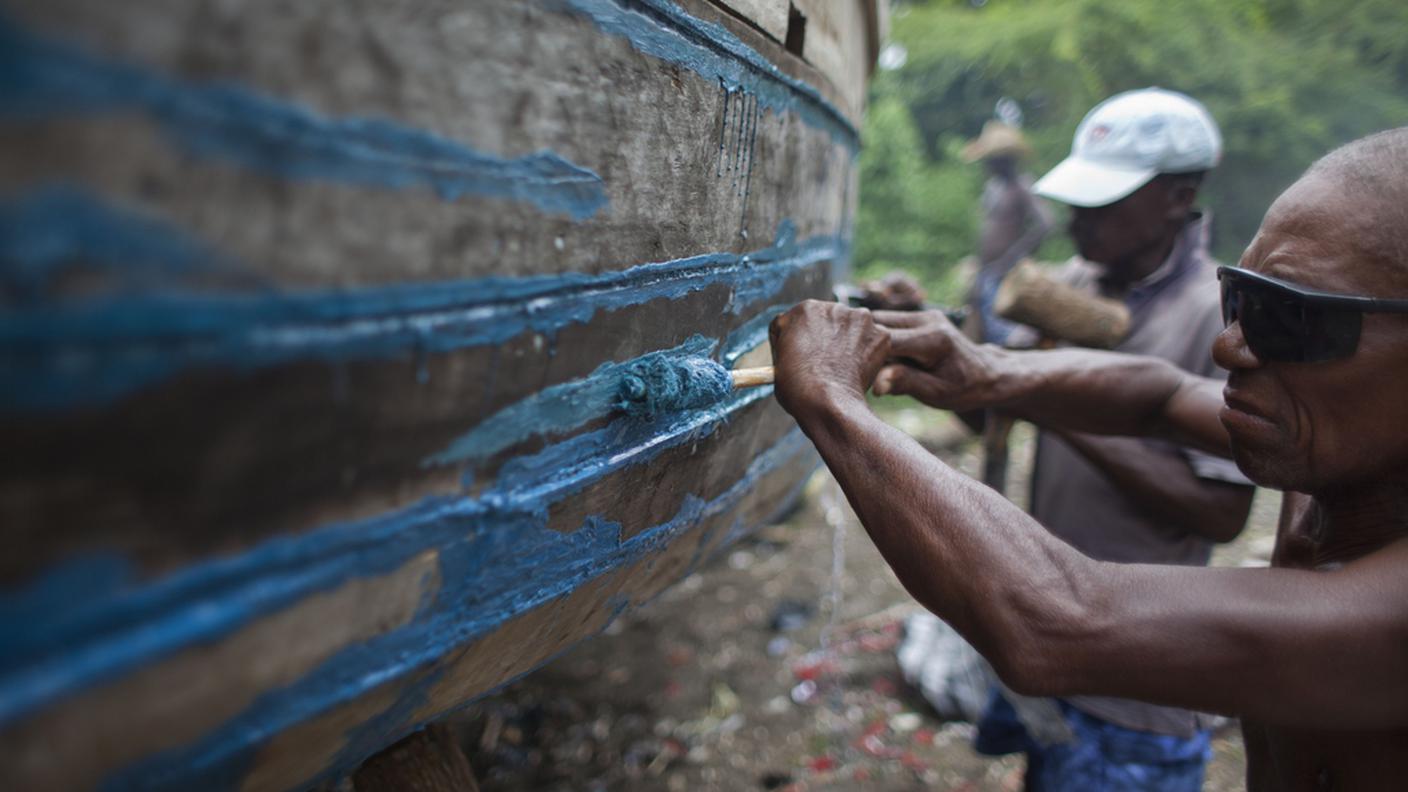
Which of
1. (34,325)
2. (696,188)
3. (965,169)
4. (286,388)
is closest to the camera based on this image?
(34,325)

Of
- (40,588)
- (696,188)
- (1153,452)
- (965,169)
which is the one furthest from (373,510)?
(965,169)

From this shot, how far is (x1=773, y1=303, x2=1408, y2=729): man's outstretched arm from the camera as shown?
3.61ft

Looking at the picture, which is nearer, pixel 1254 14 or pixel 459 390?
pixel 459 390

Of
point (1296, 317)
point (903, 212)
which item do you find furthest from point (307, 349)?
point (903, 212)

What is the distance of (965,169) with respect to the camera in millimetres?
12203

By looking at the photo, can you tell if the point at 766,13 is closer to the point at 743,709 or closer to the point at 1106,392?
the point at 1106,392

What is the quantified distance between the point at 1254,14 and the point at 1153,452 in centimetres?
1125

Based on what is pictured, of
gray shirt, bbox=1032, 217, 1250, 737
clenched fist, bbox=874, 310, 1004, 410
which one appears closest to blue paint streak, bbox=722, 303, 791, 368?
clenched fist, bbox=874, 310, 1004, 410

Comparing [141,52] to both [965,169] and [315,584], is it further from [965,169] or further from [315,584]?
[965,169]

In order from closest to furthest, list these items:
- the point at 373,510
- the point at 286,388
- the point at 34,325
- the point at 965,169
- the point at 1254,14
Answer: the point at 34,325, the point at 286,388, the point at 373,510, the point at 1254,14, the point at 965,169

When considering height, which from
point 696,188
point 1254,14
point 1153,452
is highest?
point 1254,14

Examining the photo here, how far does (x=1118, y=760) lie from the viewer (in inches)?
84.7

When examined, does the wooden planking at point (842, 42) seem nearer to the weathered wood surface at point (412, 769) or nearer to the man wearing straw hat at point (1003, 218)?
the weathered wood surface at point (412, 769)

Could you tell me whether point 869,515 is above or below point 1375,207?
below
